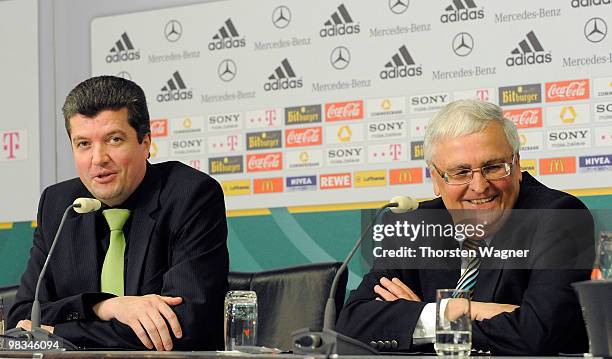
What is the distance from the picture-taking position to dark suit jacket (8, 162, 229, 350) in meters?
3.44

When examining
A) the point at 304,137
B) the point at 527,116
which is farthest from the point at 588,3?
the point at 304,137

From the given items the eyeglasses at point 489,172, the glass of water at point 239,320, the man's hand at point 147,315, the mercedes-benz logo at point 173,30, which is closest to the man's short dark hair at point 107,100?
the man's hand at point 147,315

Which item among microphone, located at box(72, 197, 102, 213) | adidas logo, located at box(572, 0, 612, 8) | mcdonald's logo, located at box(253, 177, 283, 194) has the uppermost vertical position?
adidas logo, located at box(572, 0, 612, 8)

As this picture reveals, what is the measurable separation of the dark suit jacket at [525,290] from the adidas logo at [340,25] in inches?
87.1

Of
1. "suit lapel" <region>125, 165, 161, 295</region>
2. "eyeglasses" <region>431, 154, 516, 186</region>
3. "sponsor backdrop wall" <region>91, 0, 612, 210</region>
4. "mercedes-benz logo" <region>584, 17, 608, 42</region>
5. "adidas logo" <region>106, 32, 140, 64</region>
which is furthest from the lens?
"adidas logo" <region>106, 32, 140, 64</region>

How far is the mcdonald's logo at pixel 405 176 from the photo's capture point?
5203 mm

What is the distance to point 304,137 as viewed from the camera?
216 inches

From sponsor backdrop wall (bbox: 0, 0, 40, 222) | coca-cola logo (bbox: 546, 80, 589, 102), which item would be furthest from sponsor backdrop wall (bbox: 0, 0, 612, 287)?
sponsor backdrop wall (bbox: 0, 0, 40, 222)

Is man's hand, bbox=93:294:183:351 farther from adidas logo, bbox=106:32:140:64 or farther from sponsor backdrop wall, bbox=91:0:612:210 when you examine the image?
adidas logo, bbox=106:32:140:64

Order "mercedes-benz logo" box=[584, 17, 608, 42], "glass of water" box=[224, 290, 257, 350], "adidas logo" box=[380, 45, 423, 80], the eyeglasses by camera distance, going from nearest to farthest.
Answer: "glass of water" box=[224, 290, 257, 350] < the eyeglasses < "mercedes-benz logo" box=[584, 17, 608, 42] < "adidas logo" box=[380, 45, 423, 80]

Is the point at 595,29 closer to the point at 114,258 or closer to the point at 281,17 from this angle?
the point at 281,17

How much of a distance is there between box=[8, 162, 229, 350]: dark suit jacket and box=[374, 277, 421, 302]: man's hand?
61cm

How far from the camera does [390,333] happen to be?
3.10 metres

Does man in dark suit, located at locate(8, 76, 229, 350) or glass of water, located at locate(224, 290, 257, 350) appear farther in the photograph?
man in dark suit, located at locate(8, 76, 229, 350)
